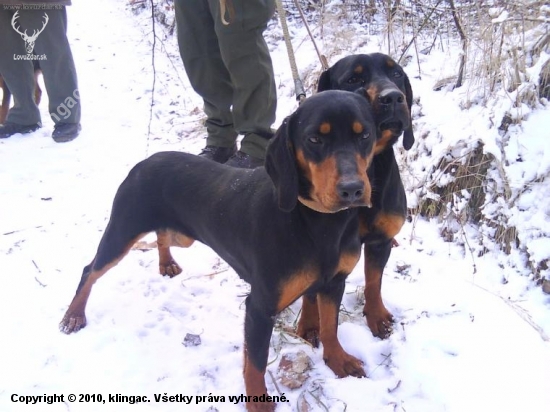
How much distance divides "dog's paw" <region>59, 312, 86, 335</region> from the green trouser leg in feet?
5.51

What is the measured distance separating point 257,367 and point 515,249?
6.10ft

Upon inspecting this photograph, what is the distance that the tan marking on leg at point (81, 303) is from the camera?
9.00 ft

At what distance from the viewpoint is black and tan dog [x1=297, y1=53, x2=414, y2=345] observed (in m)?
2.23

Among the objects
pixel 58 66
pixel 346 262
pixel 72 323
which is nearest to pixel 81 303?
pixel 72 323

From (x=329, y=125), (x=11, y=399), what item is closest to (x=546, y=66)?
(x=329, y=125)

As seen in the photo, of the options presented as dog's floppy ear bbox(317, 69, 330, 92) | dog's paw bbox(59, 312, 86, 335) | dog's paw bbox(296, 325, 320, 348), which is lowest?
dog's paw bbox(59, 312, 86, 335)

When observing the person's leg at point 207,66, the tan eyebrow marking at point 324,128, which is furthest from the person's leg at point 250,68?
the tan eyebrow marking at point 324,128

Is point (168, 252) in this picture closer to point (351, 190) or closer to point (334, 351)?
point (334, 351)

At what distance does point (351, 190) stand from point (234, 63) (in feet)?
7.19

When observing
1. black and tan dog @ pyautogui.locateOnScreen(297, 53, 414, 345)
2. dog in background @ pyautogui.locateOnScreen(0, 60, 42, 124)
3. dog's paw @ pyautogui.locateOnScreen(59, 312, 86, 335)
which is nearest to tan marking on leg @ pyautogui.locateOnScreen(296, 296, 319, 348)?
black and tan dog @ pyautogui.locateOnScreen(297, 53, 414, 345)

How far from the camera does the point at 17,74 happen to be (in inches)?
222

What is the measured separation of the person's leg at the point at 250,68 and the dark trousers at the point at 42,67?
2.64 meters

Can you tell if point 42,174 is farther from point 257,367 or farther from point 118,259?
point 257,367

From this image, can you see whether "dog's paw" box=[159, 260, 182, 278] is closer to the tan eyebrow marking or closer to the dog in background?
the tan eyebrow marking
